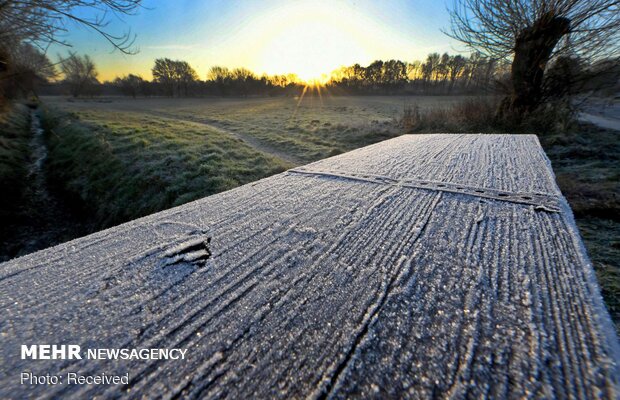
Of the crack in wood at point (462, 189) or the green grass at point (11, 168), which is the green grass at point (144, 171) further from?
the crack in wood at point (462, 189)

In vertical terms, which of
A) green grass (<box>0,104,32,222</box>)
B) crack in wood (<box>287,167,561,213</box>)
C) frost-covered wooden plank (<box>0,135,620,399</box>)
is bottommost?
green grass (<box>0,104,32,222</box>)

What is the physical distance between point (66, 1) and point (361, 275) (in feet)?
14.5

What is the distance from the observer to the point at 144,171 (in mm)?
5367

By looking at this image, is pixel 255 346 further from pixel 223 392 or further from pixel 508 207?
pixel 508 207

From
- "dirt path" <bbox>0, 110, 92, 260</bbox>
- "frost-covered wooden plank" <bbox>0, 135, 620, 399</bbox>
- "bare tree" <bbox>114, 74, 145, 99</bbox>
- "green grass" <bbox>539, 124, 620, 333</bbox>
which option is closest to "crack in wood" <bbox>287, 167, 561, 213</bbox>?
"frost-covered wooden plank" <bbox>0, 135, 620, 399</bbox>

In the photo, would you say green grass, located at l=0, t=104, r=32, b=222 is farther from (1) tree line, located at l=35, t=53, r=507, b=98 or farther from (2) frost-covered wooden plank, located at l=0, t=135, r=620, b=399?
(1) tree line, located at l=35, t=53, r=507, b=98

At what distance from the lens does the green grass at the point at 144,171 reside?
181 inches

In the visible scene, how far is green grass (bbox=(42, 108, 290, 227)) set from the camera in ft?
15.1

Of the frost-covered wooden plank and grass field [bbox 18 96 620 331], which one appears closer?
the frost-covered wooden plank

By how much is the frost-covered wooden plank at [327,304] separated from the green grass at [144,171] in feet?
12.3

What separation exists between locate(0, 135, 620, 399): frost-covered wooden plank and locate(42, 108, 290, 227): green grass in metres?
3.76

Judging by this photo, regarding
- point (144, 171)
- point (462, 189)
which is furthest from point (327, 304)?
point (144, 171)

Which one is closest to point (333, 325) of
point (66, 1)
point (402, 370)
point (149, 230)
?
point (402, 370)

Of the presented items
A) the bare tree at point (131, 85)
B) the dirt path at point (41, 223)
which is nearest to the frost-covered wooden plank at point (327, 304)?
the dirt path at point (41, 223)
